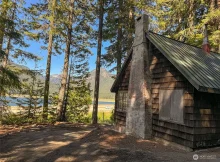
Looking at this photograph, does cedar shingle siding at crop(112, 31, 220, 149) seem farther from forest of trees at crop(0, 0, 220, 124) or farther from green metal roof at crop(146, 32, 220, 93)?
forest of trees at crop(0, 0, 220, 124)

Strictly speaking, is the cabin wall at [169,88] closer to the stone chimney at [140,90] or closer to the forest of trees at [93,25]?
the stone chimney at [140,90]

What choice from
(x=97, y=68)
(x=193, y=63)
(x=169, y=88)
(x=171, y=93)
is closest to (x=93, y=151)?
(x=171, y=93)

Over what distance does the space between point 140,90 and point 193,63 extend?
9.89 feet

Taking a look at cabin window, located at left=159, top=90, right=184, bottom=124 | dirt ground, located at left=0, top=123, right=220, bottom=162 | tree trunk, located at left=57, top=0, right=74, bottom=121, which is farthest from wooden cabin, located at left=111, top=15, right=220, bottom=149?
tree trunk, located at left=57, top=0, right=74, bottom=121

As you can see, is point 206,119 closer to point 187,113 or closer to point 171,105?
point 187,113

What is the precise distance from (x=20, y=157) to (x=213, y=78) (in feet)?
27.2

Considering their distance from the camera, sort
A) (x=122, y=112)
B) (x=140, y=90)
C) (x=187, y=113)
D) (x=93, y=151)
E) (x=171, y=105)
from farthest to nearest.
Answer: (x=122, y=112)
(x=140, y=90)
(x=171, y=105)
(x=187, y=113)
(x=93, y=151)

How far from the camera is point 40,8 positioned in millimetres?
19188

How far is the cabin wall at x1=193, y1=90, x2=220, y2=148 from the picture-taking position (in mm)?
8398

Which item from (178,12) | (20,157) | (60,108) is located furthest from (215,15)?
(20,157)

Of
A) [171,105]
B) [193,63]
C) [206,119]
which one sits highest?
[193,63]

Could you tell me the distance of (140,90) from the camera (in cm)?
1111

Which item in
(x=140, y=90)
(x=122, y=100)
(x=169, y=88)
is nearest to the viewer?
(x=169, y=88)

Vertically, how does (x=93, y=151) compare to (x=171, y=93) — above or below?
below
